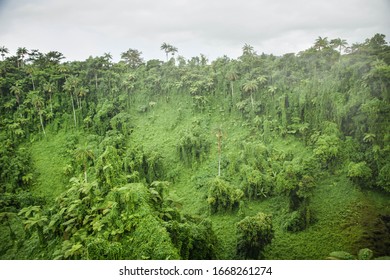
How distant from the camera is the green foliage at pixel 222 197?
13969 millimetres

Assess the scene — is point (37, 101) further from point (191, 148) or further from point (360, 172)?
point (360, 172)

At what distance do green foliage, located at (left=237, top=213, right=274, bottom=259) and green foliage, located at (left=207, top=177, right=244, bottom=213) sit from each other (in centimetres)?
366

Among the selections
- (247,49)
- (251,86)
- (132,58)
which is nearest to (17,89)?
(132,58)

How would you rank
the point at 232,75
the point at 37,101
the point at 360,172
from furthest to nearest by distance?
1. the point at 232,75
2. the point at 37,101
3. the point at 360,172

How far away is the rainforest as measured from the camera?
27.5 ft

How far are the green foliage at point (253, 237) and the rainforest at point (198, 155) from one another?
5 cm

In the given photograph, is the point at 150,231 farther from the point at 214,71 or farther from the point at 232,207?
the point at 214,71

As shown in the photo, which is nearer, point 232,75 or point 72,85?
point 72,85

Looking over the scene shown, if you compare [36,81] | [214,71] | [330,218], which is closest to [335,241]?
[330,218]

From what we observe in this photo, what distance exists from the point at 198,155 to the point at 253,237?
327 inches

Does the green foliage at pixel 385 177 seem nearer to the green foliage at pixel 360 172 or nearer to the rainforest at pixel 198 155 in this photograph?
the rainforest at pixel 198 155

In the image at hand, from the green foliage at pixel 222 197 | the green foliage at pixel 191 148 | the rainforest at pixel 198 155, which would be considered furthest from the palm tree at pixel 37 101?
the green foliage at pixel 222 197

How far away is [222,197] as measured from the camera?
14008mm
